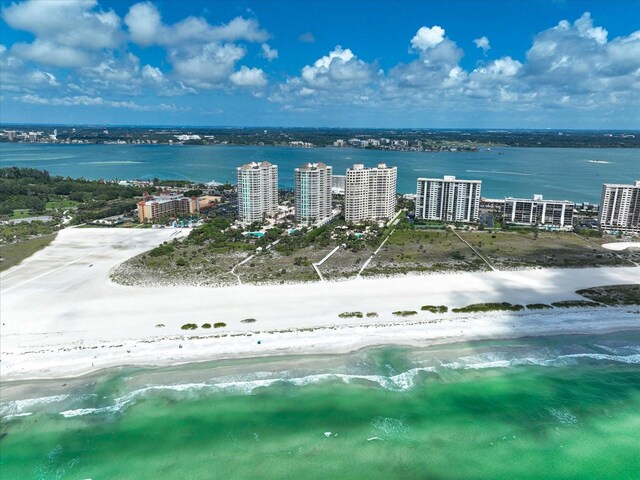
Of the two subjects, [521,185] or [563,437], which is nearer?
[563,437]

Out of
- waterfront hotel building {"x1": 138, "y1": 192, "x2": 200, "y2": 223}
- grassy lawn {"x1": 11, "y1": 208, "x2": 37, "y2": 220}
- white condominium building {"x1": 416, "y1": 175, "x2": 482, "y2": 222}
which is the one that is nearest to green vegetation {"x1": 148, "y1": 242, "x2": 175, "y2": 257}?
waterfront hotel building {"x1": 138, "y1": 192, "x2": 200, "y2": 223}

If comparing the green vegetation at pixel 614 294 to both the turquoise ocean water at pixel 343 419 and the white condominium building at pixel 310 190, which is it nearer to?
the turquoise ocean water at pixel 343 419

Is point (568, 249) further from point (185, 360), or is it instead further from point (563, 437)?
point (185, 360)

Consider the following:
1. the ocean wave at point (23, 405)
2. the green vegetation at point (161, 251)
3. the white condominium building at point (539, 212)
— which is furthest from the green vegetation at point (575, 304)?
the green vegetation at point (161, 251)

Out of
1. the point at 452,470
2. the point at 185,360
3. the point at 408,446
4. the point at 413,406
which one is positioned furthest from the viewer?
the point at 185,360

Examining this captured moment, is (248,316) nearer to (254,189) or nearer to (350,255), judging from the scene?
(350,255)

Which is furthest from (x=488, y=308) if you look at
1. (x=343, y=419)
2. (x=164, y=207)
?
(x=164, y=207)

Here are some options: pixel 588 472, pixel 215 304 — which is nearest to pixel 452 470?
pixel 588 472
